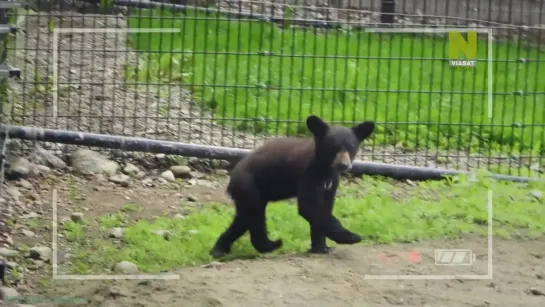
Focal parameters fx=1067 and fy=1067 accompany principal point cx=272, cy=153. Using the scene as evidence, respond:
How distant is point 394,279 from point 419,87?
3101 millimetres

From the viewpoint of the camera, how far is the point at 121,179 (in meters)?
7.73

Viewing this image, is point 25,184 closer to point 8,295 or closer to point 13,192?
point 13,192

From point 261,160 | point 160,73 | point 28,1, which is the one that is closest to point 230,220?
point 261,160

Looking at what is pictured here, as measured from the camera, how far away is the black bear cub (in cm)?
603

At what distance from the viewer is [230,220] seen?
22.1ft

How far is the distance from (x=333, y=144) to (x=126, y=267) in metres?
1.36

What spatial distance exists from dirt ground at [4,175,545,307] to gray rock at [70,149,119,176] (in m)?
1.83

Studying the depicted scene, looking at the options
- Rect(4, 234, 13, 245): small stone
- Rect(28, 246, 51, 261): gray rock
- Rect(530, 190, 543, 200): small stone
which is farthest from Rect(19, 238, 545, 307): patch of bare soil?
Rect(530, 190, 543, 200): small stone

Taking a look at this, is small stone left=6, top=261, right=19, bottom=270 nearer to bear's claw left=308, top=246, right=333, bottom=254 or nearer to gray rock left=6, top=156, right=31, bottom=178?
gray rock left=6, top=156, right=31, bottom=178

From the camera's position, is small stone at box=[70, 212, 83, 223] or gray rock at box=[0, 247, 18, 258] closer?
gray rock at box=[0, 247, 18, 258]

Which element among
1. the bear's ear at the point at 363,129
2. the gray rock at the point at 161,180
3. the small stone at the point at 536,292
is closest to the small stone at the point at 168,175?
the gray rock at the point at 161,180

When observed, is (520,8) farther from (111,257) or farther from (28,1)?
(111,257)
